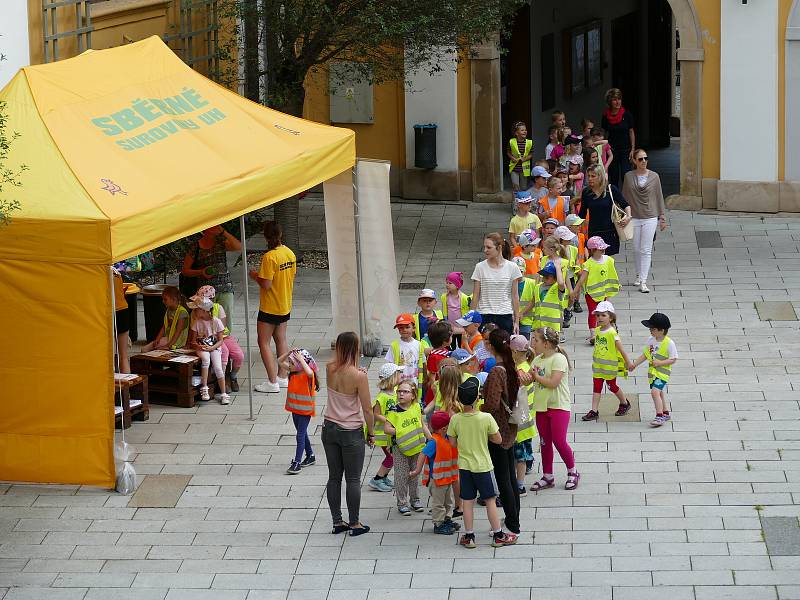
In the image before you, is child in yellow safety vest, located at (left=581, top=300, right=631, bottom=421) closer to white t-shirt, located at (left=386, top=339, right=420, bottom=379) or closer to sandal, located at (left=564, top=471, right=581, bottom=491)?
sandal, located at (left=564, top=471, right=581, bottom=491)

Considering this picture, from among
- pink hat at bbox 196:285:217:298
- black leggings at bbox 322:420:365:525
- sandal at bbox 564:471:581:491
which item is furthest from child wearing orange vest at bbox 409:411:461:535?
pink hat at bbox 196:285:217:298

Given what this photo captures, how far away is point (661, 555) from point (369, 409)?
7.82 ft

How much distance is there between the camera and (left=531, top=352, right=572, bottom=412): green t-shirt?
1146 cm

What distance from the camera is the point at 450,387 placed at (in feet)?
34.8

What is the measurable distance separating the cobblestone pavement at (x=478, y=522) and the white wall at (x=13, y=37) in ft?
14.5

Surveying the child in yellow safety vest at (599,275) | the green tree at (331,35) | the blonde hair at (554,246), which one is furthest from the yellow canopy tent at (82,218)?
the green tree at (331,35)

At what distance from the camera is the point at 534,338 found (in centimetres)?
1162

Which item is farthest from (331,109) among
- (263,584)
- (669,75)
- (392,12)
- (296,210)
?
(263,584)

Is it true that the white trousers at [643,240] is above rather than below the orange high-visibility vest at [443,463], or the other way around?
above

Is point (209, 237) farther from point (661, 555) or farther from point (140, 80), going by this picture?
point (661, 555)

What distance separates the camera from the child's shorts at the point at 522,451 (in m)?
11.4

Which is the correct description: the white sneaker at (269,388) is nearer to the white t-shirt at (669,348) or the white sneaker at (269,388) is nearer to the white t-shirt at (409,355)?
the white t-shirt at (409,355)

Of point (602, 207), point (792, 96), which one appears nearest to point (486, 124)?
point (792, 96)

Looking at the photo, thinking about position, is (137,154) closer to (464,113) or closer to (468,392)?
(468,392)
